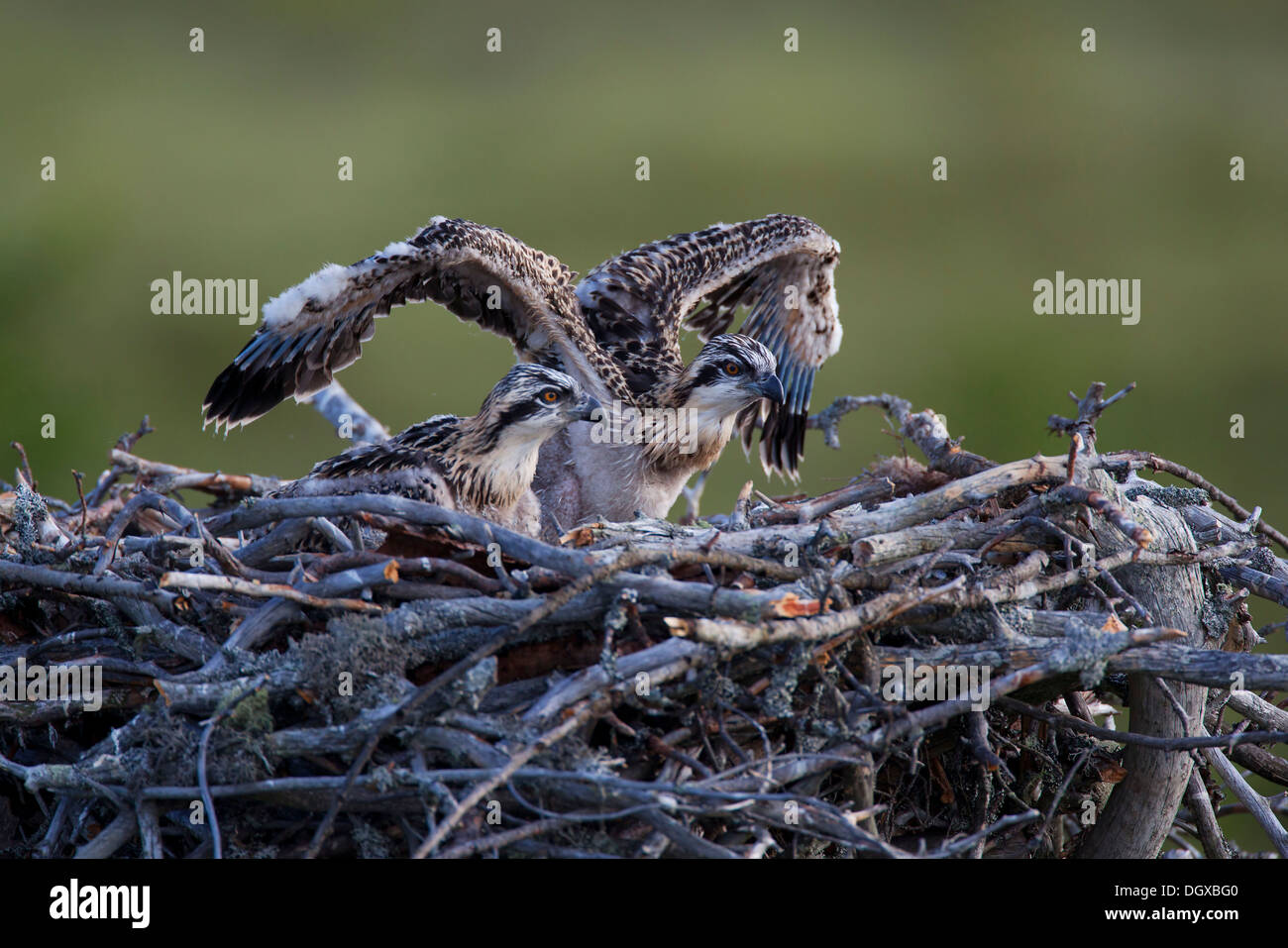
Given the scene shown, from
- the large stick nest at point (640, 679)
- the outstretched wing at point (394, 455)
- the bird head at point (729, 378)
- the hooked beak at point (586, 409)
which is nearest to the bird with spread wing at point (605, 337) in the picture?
the bird head at point (729, 378)

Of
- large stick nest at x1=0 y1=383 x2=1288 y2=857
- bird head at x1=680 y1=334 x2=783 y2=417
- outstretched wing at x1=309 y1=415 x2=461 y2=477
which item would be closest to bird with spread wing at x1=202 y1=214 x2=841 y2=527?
bird head at x1=680 y1=334 x2=783 y2=417

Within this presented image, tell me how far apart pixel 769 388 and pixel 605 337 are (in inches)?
37.8

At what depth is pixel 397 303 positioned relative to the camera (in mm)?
5242

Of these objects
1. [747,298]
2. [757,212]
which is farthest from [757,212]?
[747,298]

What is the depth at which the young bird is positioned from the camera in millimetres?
4555

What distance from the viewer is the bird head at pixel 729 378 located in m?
5.29

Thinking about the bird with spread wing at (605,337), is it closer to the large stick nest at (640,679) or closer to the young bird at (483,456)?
the young bird at (483,456)

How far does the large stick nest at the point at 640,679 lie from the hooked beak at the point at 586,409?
1.02 meters

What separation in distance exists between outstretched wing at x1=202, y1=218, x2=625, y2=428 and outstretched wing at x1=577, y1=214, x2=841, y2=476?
42cm

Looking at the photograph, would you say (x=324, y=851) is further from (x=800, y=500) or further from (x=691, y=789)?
(x=800, y=500)

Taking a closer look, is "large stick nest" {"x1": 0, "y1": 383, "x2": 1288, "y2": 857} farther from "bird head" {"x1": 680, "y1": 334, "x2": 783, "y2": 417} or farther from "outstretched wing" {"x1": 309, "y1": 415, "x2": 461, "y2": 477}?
→ "bird head" {"x1": 680, "y1": 334, "x2": 783, "y2": 417}

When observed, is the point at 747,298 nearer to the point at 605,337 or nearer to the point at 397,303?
the point at 605,337

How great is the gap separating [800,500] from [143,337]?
463 inches
